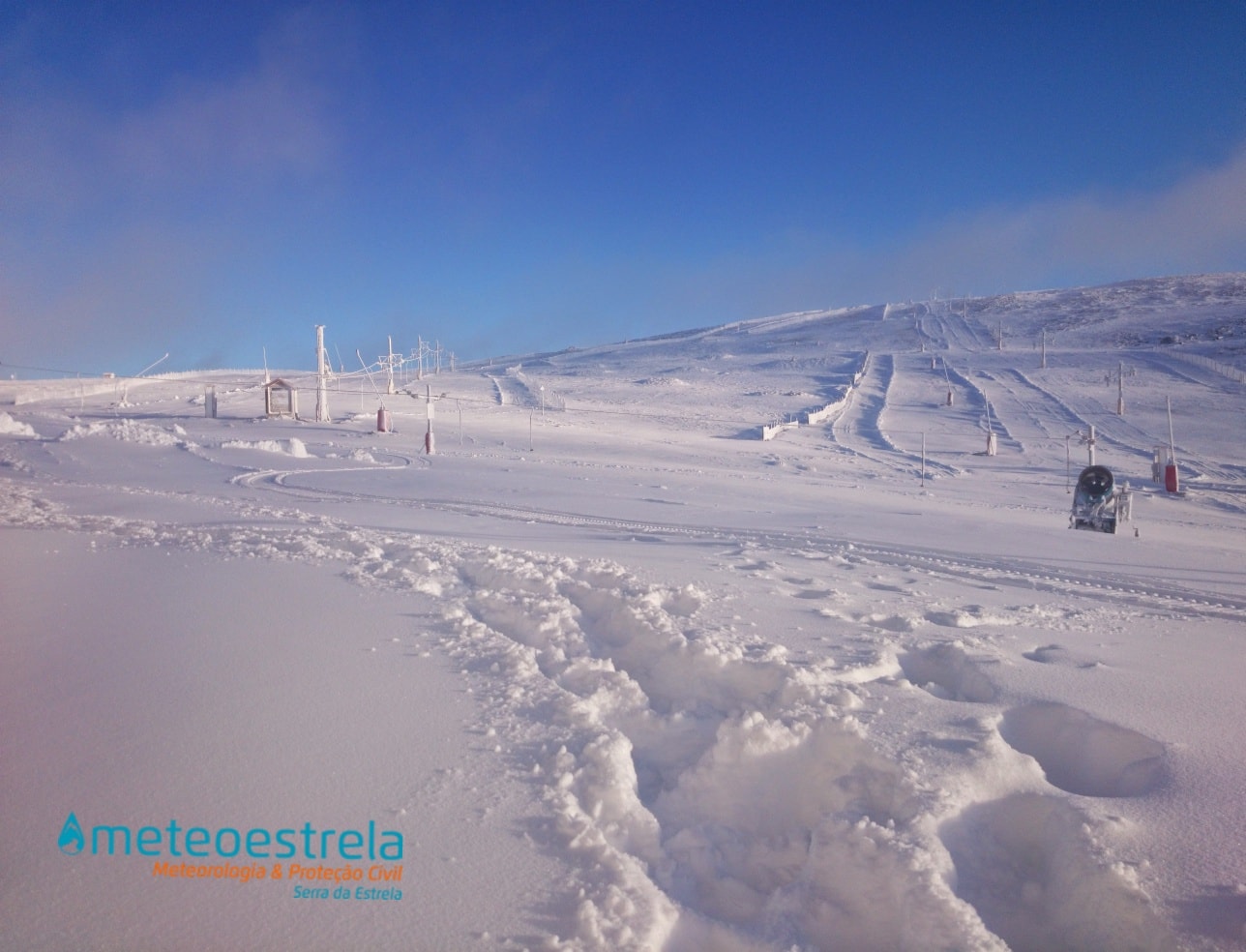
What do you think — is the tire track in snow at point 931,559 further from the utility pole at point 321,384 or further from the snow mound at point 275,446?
the utility pole at point 321,384

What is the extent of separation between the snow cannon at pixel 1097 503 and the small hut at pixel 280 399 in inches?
1428

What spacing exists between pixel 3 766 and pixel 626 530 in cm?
954

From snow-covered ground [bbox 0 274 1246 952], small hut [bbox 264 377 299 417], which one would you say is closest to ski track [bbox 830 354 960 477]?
snow-covered ground [bbox 0 274 1246 952]

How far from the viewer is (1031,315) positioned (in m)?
99.0

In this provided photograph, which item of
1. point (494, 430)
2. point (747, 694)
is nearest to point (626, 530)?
point (747, 694)

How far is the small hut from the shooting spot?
39.2 m

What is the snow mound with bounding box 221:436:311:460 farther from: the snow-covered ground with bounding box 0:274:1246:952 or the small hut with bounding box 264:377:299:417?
the small hut with bounding box 264:377:299:417

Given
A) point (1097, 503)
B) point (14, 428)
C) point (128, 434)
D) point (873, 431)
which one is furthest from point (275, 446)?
point (873, 431)

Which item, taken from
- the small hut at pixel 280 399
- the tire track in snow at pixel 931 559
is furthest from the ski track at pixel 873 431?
the small hut at pixel 280 399

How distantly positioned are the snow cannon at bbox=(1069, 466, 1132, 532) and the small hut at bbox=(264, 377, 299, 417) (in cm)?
3628

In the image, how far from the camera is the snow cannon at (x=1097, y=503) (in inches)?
539

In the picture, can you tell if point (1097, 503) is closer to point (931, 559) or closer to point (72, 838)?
point (931, 559)

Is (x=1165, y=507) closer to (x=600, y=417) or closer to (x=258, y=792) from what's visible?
(x=258, y=792)

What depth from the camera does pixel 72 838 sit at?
11.2ft
